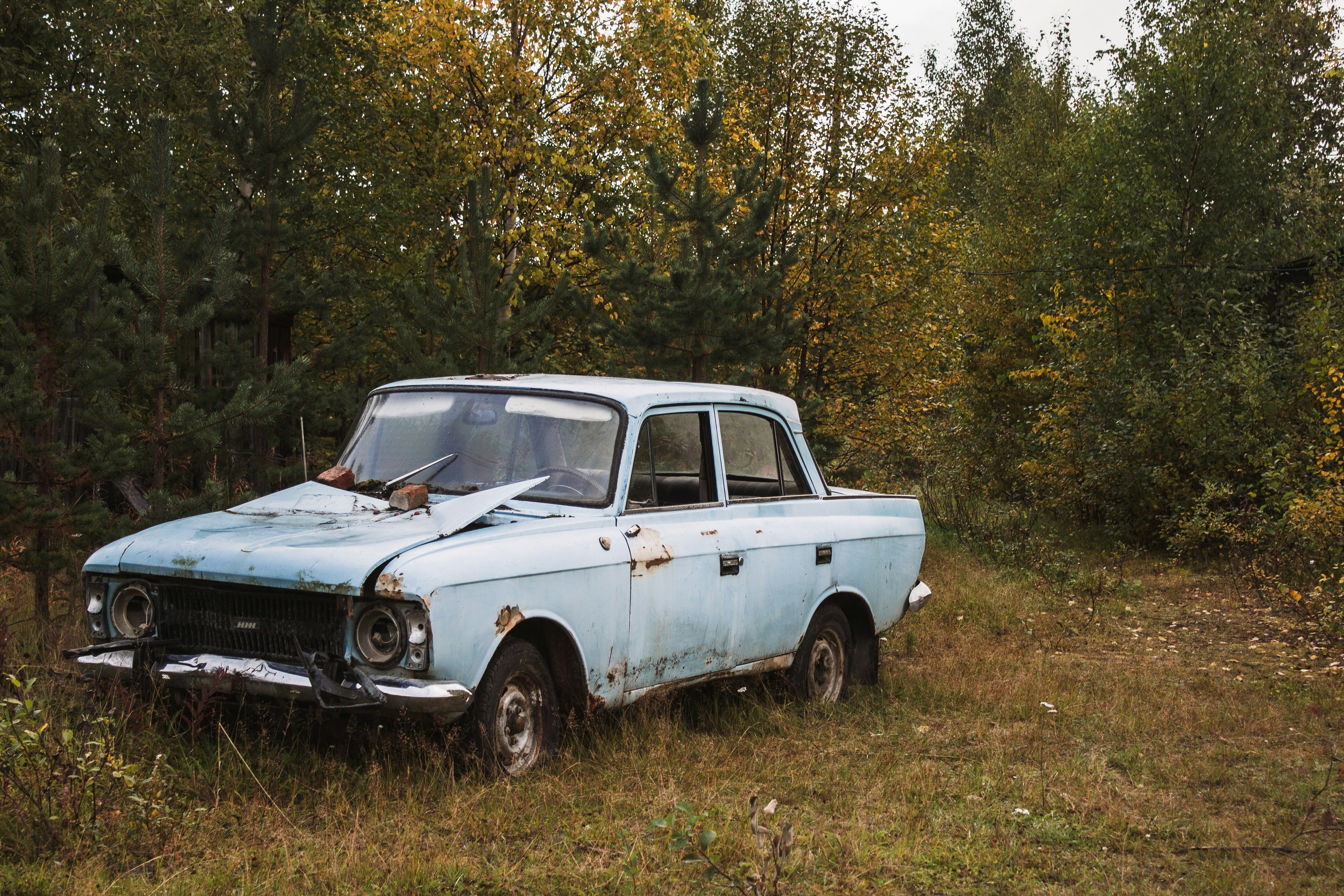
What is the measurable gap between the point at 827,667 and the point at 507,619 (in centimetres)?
287

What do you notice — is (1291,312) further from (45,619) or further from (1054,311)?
(45,619)

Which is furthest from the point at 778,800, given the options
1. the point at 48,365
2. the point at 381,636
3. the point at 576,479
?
the point at 48,365

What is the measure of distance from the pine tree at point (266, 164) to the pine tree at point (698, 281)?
337 cm

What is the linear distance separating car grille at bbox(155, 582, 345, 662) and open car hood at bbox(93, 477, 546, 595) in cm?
11

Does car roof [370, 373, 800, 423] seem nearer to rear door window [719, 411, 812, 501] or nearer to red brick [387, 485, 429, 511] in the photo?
rear door window [719, 411, 812, 501]

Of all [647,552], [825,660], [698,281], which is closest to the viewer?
[647,552]

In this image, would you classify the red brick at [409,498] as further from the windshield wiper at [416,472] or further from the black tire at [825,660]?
the black tire at [825,660]

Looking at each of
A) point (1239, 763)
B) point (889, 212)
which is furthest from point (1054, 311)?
point (1239, 763)

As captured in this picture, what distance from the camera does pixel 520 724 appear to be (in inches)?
190

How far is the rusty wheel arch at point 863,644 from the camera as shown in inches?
277

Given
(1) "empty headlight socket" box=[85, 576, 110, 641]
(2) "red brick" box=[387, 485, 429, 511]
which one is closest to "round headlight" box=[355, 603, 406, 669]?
(2) "red brick" box=[387, 485, 429, 511]

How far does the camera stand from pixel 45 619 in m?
7.36

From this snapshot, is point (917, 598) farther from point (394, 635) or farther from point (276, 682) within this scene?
point (276, 682)

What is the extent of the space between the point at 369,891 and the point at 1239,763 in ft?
14.8
